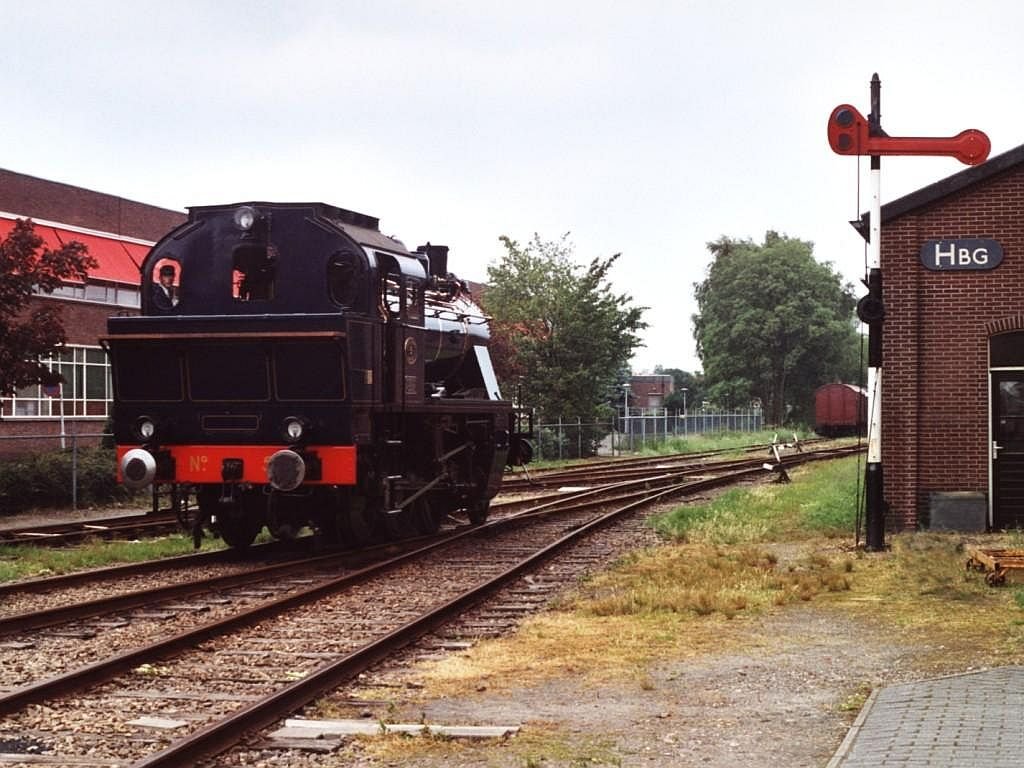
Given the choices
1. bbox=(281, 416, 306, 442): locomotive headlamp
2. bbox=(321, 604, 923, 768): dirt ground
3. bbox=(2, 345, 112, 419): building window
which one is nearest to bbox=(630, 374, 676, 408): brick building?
bbox=(2, 345, 112, 419): building window

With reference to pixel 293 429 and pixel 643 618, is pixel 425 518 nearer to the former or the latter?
pixel 293 429

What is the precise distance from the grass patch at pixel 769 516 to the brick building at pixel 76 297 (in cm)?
2043

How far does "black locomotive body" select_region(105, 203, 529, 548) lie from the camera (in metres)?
12.9

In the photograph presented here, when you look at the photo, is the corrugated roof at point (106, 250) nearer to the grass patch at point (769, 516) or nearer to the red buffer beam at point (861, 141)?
the grass patch at point (769, 516)

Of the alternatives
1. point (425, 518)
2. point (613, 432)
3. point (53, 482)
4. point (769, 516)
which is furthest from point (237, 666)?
point (613, 432)

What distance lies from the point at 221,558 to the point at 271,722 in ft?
25.8

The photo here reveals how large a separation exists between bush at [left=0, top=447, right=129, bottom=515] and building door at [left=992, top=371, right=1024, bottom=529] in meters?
14.3

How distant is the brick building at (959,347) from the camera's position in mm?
16016

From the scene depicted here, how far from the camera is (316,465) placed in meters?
12.9

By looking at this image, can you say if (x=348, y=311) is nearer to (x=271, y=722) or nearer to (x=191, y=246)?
(x=191, y=246)

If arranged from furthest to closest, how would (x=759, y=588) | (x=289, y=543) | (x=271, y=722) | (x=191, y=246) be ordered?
(x=289, y=543) < (x=191, y=246) < (x=759, y=588) < (x=271, y=722)

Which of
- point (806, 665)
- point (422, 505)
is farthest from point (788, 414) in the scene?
point (806, 665)

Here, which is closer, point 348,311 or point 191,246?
point 348,311

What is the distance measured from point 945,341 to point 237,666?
1075 cm
